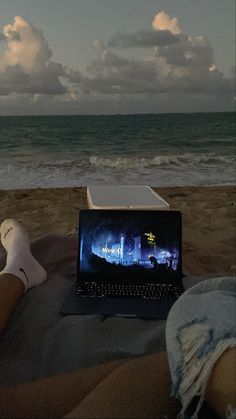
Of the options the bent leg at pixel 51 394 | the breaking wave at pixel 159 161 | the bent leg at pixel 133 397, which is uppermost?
the bent leg at pixel 133 397

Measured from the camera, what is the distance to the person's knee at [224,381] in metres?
0.77

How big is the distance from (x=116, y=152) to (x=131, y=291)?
1035 cm

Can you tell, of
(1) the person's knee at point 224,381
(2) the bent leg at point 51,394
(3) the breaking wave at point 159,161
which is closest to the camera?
(1) the person's knee at point 224,381

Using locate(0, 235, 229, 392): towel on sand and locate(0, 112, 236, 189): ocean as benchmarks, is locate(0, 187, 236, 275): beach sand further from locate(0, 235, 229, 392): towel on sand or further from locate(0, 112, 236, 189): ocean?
locate(0, 112, 236, 189): ocean

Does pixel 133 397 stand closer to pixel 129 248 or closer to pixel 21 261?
pixel 129 248

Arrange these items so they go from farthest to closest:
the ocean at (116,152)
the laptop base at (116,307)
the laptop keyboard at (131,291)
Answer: the ocean at (116,152) → the laptop keyboard at (131,291) → the laptop base at (116,307)

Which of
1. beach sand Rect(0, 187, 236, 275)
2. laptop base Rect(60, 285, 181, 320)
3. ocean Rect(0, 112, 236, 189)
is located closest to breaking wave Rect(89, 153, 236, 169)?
ocean Rect(0, 112, 236, 189)

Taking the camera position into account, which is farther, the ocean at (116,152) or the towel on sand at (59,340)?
the ocean at (116,152)

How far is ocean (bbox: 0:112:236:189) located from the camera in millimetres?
7809

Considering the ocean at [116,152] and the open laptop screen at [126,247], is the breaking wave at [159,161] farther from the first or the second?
the open laptop screen at [126,247]

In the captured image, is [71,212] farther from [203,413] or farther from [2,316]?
[203,413]

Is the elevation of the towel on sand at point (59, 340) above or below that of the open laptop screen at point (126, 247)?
below

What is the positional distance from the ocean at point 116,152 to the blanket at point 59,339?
5.49 metres

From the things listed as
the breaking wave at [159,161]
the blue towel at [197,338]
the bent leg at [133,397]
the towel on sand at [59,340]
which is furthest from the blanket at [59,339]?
the breaking wave at [159,161]
